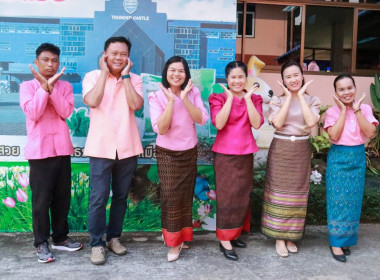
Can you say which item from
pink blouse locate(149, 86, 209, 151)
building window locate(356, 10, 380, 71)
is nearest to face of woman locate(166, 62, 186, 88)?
pink blouse locate(149, 86, 209, 151)

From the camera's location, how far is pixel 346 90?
329cm

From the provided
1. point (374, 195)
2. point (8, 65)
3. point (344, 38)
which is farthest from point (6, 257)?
point (344, 38)

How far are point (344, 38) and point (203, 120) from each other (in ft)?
17.9

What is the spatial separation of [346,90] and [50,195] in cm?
265

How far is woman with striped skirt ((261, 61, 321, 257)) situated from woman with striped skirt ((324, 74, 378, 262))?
21 cm

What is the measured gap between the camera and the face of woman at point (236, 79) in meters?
3.23

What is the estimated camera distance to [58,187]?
3270 mm

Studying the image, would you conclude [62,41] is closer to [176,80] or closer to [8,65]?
[8,65]

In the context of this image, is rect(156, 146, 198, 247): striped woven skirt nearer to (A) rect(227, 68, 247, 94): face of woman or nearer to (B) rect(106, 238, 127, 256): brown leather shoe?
(B) rect(106, 238, 127, 256): brown leather shoe

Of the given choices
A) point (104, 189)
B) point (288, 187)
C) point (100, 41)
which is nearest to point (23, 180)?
point (104, 189)

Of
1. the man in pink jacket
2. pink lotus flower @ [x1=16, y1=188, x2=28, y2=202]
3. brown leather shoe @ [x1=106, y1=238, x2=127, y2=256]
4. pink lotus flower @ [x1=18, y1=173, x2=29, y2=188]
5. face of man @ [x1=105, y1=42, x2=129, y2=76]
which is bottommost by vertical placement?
brown leather shoe @ [x1=106, y1=238, x2=127, y2=256]

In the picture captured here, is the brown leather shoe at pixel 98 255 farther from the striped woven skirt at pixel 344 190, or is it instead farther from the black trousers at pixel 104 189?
the striped woven skirt at pixel 344 190

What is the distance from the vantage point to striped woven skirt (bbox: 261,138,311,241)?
330 cm

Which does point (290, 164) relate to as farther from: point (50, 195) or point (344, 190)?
point (50, 195)
